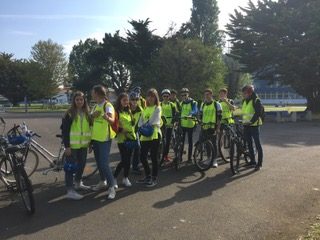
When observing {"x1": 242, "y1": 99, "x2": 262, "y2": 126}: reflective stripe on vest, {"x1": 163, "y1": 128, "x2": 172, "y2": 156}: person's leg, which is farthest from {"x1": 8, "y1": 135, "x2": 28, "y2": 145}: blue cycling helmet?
{"x1": 242, "y1": 99, "x2": 262, "y2": 126}: reflective stripe on vest

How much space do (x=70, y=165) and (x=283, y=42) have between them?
29064 mm

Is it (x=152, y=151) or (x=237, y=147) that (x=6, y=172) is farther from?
(x=237, y=147)

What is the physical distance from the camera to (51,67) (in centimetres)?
7312

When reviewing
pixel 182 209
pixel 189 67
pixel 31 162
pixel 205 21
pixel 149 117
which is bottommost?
pixel 182 209

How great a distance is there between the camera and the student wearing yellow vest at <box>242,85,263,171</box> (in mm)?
10531

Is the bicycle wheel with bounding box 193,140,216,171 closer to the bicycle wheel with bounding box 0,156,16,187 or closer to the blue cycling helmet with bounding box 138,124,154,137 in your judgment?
the blue cycling helmet with bounding box 138,124,154,137

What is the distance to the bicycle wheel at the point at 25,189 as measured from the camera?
21.9 feet

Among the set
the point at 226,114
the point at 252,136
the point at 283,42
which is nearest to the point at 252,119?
the point at 252,136

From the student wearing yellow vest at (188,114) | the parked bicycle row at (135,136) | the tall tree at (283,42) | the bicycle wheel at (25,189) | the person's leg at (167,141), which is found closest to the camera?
the bicycle wheel at (25,189)

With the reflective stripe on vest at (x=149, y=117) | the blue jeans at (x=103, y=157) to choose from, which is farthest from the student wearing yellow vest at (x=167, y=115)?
the blue jeans at (x=103, y=157)

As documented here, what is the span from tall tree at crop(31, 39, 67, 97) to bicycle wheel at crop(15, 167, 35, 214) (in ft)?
218

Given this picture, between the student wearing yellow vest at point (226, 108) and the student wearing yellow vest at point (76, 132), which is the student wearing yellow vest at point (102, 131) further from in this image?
the student wearing yellow vest at point (226, 108)

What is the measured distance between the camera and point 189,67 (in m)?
41.5

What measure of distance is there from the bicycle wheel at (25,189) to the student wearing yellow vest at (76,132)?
88 cm
